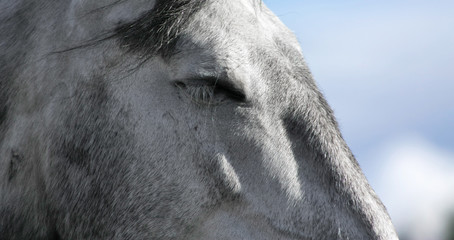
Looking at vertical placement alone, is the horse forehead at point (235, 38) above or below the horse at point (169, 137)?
above

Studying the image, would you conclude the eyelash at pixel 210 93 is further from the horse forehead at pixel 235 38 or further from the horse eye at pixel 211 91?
the horse forehead at pixel 235 38

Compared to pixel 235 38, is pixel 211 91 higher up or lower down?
lower down

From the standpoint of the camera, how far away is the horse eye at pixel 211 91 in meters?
2.58

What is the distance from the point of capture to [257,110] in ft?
8.52

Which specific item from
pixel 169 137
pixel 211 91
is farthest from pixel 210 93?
pixel 169 137

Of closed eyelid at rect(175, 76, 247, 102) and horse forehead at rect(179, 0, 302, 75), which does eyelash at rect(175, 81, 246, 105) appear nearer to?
closed eyelid at rect(175, 76, 247, 102)

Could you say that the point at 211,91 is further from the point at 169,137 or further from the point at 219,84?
the point at 169,137

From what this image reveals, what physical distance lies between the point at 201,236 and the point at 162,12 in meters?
1.01

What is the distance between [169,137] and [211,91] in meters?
0.27

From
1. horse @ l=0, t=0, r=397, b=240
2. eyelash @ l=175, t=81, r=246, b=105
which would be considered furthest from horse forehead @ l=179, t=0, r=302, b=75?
eyelash @ l=175, t=81, r=246, b=105

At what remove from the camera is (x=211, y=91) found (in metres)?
2.58

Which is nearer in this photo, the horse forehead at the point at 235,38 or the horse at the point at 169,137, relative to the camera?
the horse at the point at 169,137

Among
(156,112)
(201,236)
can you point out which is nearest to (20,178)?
(156,112)

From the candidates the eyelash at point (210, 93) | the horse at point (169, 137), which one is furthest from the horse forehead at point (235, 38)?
the eyelash at point (210, 93)
